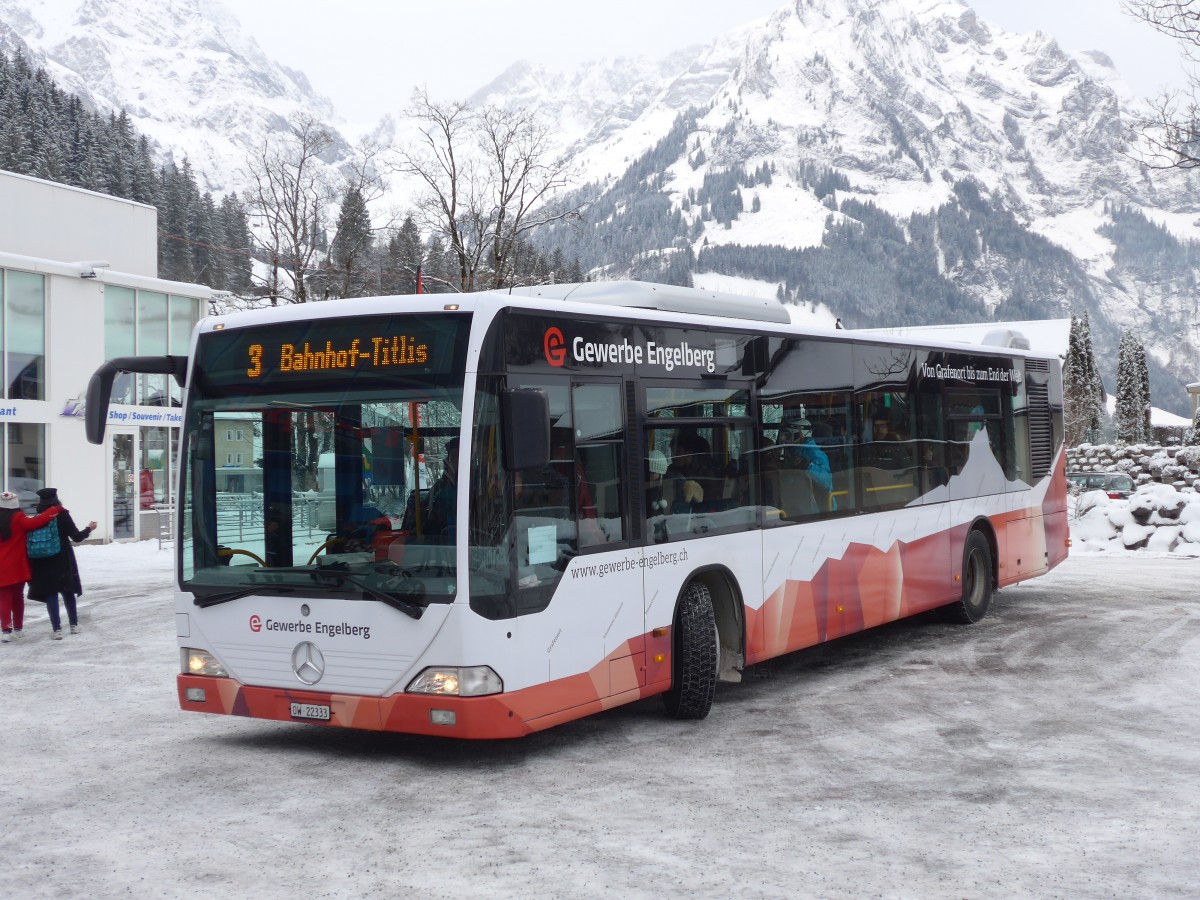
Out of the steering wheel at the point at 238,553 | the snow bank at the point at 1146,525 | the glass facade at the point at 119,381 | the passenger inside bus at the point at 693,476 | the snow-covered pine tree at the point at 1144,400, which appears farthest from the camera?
the snow-covered pine tree at the point at 1144,400

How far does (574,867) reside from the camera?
5.78 meters

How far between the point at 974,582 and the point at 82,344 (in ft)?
74.1

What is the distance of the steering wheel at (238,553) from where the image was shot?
26.0 ft

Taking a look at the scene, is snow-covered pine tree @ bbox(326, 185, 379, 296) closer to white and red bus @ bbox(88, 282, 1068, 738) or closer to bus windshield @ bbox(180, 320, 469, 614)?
white and red bus @ bbox(88, 282, 1068, 738)

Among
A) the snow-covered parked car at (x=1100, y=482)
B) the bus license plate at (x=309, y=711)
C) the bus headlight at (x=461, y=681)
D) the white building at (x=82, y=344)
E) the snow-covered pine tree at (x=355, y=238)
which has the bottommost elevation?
the bus license plate at (x=309, y=711)

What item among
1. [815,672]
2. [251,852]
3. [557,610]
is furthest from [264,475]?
[815,672]

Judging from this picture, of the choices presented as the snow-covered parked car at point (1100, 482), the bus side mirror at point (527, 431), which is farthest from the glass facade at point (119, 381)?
the snow-covered parked car at point (1100, 482)

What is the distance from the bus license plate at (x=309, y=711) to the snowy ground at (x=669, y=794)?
32 centimetres

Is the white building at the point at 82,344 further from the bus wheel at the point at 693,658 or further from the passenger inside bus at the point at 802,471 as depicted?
the bus wheel at the point at 693,658

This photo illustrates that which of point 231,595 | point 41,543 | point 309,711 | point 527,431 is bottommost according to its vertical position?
point 309,711

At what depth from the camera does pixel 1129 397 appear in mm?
116500

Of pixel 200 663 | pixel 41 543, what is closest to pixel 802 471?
pixel 200 663

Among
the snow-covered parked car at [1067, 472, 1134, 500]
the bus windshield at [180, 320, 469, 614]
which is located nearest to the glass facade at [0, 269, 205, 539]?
the bus windshield at [180, 320, 469, 614]

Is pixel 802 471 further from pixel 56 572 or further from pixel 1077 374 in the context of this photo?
pixel 1077 374
